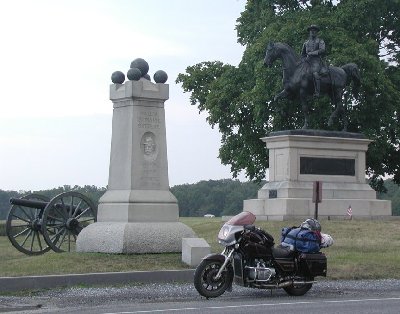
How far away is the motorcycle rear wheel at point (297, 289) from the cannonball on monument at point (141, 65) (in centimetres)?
710

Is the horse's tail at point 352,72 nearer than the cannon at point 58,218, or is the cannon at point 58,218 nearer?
the cannon at point 58,218

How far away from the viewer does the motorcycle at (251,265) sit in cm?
1672

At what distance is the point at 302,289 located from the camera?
1759 centimetres

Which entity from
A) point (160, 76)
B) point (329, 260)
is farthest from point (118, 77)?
point (329, 260)

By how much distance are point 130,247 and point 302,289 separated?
189 inches

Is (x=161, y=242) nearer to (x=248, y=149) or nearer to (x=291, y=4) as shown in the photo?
(x=248, y=149)

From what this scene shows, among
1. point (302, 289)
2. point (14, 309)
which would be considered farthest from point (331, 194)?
point (14, 309)

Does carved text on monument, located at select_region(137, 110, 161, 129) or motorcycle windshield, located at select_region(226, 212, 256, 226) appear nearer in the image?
motorcycle windshield, located at select_region(226, 212, 256, 226)

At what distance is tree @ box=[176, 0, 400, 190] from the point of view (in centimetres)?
4572

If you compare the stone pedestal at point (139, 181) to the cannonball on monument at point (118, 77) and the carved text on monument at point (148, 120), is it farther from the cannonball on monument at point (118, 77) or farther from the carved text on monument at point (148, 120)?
the cannonball on monument at point (118, 77)

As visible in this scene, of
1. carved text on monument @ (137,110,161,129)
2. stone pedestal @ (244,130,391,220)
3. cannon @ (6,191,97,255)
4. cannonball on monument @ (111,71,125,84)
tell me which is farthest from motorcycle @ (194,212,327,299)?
stone pedestal @ (244,130,391,220)

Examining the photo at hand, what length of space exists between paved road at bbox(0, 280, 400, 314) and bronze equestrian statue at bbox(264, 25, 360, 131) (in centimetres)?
2063

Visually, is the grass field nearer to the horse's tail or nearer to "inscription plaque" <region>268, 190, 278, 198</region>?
"inscription plaque" <region>268, 190, 278, 198</region>

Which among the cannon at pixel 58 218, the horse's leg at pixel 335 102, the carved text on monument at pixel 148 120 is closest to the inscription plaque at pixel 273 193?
the horse's leg at pixel 335 102
